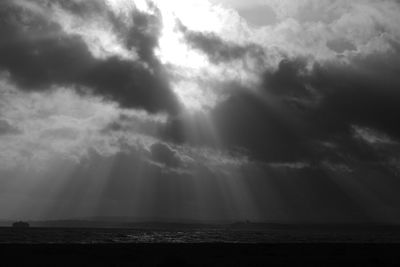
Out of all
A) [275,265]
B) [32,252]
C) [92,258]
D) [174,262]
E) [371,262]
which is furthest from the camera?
[32,252]

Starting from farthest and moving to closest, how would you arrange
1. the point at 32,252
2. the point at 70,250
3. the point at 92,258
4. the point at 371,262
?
1. the point at 70,250
2. the point at 32,252
3. the point at 92,258
4. the point at 371,262

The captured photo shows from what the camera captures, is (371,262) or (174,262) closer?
(174,262)

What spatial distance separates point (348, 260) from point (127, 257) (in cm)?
2859

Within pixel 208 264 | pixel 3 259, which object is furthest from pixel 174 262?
pixel 3 259

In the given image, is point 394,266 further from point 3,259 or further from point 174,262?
point 3,259

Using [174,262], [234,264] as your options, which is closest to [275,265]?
[234,264]

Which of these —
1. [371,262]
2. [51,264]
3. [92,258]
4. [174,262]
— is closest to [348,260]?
[371,262]

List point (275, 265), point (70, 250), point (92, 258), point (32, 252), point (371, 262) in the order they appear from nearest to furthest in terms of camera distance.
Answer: point (275, 265) → point (371, 262) → point (92, 258) → point (32, 252) → point (70, 250)

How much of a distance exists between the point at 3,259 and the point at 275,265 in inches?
1260

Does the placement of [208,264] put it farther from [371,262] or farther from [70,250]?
[70,250]

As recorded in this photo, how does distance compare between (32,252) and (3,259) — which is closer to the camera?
(3,259)

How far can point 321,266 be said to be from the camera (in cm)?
5197

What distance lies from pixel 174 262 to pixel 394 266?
24838 mm

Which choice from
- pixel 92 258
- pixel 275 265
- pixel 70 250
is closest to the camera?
pixel 275 265
